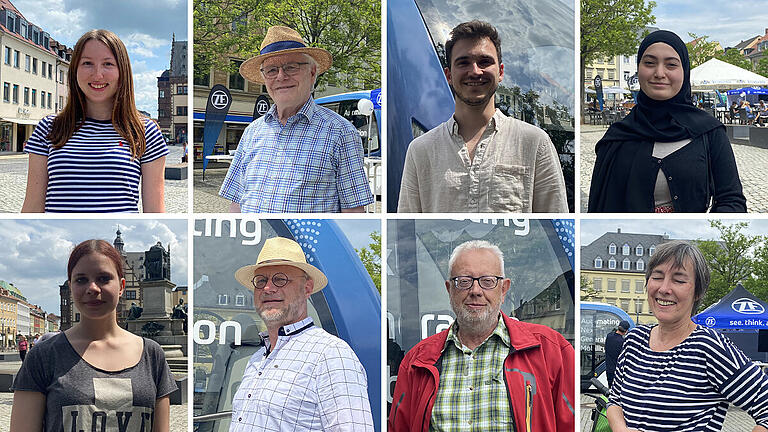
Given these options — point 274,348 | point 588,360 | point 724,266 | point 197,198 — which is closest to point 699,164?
point 724,266

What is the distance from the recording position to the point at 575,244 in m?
4.04

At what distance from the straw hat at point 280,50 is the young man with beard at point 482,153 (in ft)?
2.21

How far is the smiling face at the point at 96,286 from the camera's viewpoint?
395 cm

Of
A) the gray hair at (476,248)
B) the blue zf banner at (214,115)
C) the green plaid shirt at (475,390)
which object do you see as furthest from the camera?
the blue zf banner at (214,115)

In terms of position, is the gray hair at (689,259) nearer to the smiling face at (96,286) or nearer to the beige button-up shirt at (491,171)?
the beige button-up shirt at (491,171)

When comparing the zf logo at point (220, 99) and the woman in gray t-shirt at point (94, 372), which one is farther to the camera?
the zf logo at point (220, 99)

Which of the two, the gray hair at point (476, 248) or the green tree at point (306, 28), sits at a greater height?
the green tree at point (306, 28)

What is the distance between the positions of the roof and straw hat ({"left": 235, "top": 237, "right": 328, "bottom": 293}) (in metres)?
1.42

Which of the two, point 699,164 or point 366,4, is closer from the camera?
point 699,164

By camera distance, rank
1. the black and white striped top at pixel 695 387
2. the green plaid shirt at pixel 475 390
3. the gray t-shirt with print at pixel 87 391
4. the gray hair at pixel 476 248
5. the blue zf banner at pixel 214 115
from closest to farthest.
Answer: the black and white striped top at pixel 695 387, the green plaid shirt at pixel 475 390, the gray t-shirt with print at pixel 87 391, the gray hair at pixel 476 248, the blue zf banner at pixel 214 115

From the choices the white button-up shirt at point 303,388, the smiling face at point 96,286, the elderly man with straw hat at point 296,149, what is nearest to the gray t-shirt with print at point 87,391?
the smiling face at point 96,286

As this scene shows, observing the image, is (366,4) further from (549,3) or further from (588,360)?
(588,360)

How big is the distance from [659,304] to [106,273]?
9.47ft

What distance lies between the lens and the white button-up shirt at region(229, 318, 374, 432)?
3584 mm
